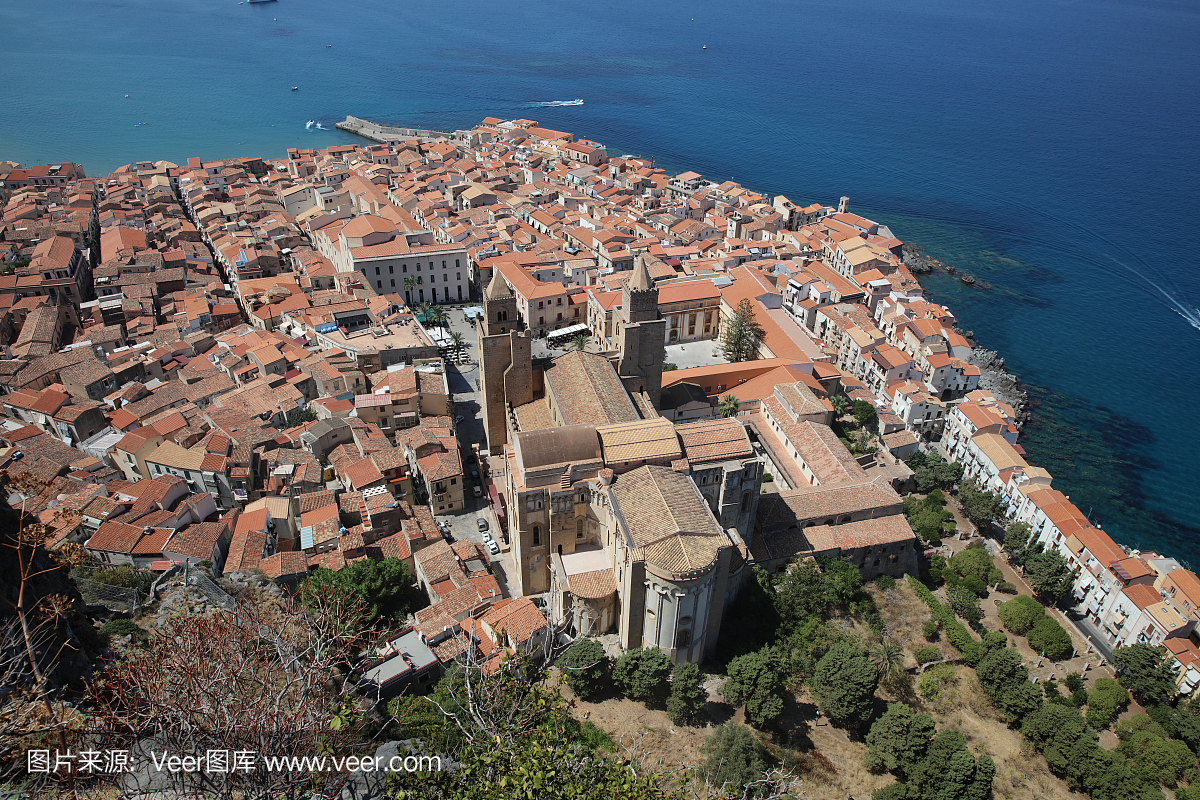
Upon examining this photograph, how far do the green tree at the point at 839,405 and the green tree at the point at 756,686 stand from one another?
2969 cm

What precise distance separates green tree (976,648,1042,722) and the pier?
12027cm

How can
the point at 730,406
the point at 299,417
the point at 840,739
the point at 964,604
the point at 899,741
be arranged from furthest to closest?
1. the point at 730,406
2. the point at 299,417
3. the point at 964,604
4. the point at 840,739
5. the point at 899,741

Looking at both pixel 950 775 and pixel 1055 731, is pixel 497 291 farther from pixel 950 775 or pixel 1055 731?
pixel 1055 731

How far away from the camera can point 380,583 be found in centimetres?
3481

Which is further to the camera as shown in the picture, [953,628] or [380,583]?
[953,628]

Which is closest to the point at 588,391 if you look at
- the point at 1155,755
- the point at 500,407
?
the point at 500,407

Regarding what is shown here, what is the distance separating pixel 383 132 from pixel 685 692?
5143 inches

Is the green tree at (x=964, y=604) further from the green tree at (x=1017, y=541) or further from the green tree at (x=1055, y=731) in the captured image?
the green tree at (x=1055, y=731)

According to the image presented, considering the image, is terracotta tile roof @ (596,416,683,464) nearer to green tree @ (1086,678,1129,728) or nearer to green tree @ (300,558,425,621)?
green tree @ (300,558,425,621)

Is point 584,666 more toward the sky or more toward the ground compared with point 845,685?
more toward the sky

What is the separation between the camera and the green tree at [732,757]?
2777 cm

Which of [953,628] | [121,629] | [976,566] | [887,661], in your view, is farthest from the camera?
[976,566]

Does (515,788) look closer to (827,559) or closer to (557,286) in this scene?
(827,559)

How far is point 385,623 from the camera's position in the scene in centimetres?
3475
